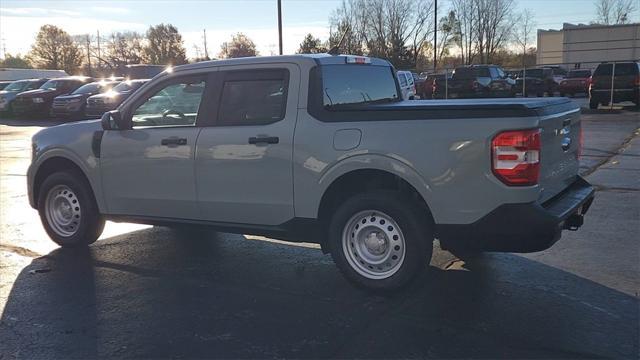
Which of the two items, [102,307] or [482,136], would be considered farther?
[102,307]

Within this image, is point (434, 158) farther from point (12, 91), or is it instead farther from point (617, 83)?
point (12, 91)

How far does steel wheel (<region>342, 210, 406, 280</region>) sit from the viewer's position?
14.8ft

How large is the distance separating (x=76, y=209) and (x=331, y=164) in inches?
122

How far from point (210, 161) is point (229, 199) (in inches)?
14.6

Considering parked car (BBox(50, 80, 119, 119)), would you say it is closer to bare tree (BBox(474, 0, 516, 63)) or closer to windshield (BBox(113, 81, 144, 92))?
windshield (BBox(113, 81, 144, 92))

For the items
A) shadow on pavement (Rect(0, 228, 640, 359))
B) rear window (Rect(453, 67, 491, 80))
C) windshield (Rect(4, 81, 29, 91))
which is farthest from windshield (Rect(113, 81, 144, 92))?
shadow on pavement (Rect(0, 228, 640, 359))

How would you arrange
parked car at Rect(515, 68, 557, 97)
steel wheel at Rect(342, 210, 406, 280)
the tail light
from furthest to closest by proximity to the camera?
1. parked car at Rect(515, 68, 557, 97)
2. steel wheel at Rect(342, 210, 406, 280)
3. the tail light

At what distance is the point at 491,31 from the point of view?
2726 inches

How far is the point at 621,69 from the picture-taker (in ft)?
77.3

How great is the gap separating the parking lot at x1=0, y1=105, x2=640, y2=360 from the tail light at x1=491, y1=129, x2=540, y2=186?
0.99 meters

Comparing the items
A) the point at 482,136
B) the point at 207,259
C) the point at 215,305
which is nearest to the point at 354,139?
the point at 482,136

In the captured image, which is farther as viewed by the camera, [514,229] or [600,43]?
[600,43]

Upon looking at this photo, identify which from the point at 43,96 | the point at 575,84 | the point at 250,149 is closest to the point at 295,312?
the point at 250,149

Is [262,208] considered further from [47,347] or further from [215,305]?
[47,347]
